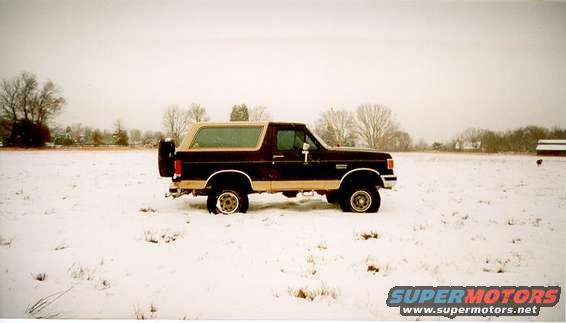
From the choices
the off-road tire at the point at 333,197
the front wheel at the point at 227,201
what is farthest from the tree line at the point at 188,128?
the off-road tire at the point at 333,197

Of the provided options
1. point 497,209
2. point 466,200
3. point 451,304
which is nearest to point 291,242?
point 451,304

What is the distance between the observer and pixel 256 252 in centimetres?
479

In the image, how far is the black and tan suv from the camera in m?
6.69

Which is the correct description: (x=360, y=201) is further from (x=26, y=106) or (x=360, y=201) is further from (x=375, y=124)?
(x=26, y=106)

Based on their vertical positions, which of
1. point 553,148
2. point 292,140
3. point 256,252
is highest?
point 292,140

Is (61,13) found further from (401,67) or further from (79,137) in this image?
(401,67)

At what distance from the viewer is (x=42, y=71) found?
18.6 feet

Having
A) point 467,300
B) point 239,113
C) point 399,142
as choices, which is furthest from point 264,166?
point 467,300

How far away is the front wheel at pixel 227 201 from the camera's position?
6723 millimetres

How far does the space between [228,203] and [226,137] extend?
1.30m

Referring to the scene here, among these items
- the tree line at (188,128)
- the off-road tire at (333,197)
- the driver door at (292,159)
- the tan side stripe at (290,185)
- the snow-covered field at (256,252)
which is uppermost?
the tree line at (188,128)

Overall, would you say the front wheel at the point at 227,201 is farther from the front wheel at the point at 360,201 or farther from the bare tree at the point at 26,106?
the bare tree at the point at 26,106

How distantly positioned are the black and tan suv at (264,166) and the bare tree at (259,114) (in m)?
0.12

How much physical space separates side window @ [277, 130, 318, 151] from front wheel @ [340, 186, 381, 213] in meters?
1.17
